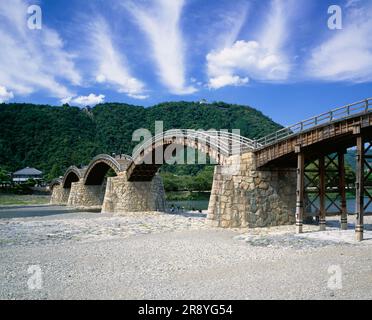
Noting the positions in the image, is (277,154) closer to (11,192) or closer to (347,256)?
(347,256)

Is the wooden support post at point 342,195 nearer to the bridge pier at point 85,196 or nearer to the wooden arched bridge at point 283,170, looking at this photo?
the wooden arched bridge at point 283,170

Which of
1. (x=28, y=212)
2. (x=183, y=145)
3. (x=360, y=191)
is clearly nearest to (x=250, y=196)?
(x=360, y=191)

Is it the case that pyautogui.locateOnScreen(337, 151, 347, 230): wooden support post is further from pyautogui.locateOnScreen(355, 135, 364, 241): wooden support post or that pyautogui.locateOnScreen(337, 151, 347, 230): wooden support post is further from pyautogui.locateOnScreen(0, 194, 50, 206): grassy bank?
pyautogui.locateOnScreen(0, 194, 50, 206): grassy bank

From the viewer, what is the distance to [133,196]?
37250 mm

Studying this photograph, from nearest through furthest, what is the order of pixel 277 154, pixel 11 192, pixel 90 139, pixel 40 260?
pixel 40 260, pixel 277 154, pixel 11 192, pixel 90 139

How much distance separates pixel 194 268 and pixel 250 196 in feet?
33.7

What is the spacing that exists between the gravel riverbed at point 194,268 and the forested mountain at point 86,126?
250ft

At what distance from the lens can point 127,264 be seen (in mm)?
11508

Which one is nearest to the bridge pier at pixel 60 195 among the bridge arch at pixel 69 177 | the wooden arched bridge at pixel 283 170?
the bridge arch at pixel 69 177

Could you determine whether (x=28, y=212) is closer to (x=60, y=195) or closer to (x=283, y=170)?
(x=60, y=195)

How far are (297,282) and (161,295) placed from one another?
348 cm


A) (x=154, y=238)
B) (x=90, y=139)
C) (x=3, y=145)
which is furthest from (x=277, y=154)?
(x=90, y=139)

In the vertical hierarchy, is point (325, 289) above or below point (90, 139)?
below
